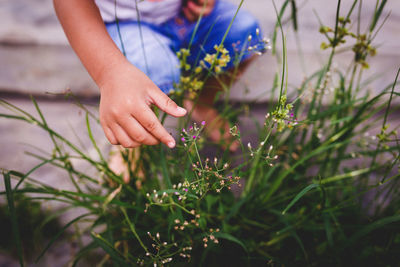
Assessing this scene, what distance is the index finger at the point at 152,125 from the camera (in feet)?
1.57

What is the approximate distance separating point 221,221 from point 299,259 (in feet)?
0.76

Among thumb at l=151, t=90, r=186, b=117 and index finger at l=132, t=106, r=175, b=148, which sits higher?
thumb at l=151, t=90, r=186, b=117

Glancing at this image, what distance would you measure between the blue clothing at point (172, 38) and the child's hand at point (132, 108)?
217 millimetres

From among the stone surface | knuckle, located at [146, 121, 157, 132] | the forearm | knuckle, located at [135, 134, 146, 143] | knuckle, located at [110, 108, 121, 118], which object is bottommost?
knuckle, located at [135, 134, 146, 143]

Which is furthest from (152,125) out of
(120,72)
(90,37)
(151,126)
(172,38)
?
(172,38)

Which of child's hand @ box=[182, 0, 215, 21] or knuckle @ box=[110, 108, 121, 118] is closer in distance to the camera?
knuckle @ box=[110, 108, 121, 118]

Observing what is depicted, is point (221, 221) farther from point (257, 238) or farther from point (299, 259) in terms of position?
point (299, 259)

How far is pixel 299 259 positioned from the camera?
745 millimetres

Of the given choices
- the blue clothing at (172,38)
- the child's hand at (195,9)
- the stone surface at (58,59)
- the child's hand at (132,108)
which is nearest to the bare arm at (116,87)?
the child's hand at (132,108)

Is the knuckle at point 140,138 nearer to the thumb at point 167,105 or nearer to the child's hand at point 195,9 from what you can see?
the thumb at point 167,105

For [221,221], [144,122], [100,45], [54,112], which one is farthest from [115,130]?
[54,112]

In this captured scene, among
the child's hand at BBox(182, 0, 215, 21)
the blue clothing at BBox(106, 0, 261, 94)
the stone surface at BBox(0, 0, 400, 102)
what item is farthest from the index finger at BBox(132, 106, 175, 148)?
the stone surface at BBox(0, 0, 400, 102)

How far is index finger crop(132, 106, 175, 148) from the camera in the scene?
478 mm

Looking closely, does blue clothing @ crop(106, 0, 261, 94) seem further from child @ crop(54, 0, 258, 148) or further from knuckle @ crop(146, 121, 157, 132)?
knuckle @ crop(146, 121, 157, 132)
